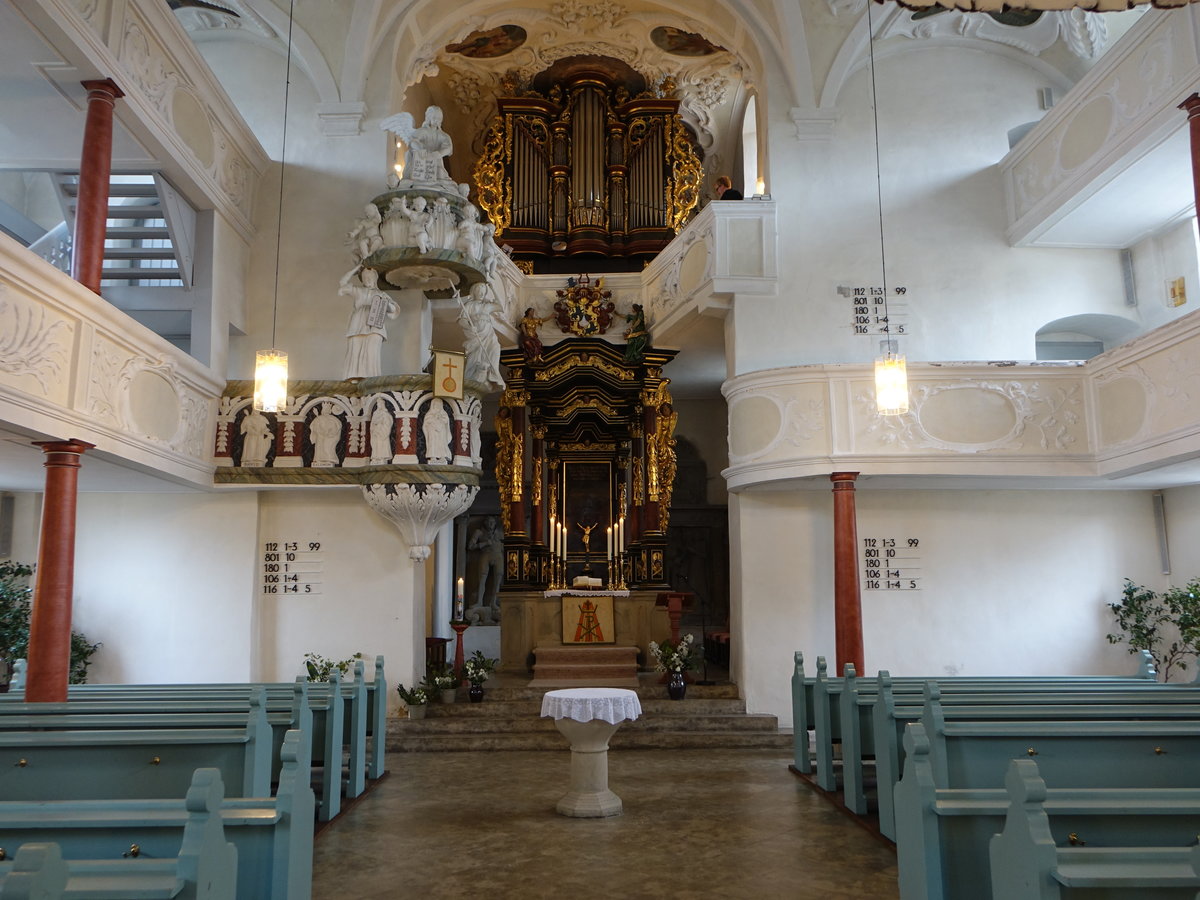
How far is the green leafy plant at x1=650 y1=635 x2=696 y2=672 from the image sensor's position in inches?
423

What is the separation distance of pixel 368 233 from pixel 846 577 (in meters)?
6.14

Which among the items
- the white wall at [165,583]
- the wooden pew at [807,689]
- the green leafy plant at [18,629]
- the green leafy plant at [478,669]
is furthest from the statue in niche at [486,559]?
the wooden pew at [807,689]

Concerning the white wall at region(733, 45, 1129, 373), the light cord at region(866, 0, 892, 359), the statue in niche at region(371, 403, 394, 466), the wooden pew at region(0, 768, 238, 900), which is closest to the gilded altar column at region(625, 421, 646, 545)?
the white wall at region(733, 45, 1129, 373)

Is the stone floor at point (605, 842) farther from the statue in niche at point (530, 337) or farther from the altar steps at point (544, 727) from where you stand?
the statue in niche at point (530, 337)

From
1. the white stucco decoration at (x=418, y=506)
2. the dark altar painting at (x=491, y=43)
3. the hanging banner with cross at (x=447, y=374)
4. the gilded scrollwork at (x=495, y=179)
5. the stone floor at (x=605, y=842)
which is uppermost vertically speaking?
the dark altar painting at (x=491, y=43)

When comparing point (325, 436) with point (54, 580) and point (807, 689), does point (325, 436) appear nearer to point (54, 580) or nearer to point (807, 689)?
point (54, 580)

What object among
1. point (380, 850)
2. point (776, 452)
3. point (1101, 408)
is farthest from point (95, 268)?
point (1101, 408)

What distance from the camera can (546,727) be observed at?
10055mm

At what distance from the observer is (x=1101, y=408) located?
9.72 m

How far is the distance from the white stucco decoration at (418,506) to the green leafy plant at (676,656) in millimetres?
2832

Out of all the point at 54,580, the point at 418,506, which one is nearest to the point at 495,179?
the point at 418,506

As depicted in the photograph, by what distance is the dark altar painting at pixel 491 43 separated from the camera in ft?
45.6

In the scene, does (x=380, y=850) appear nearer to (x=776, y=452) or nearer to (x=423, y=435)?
(x=423, y=435)

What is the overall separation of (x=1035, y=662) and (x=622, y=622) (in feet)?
16.3
